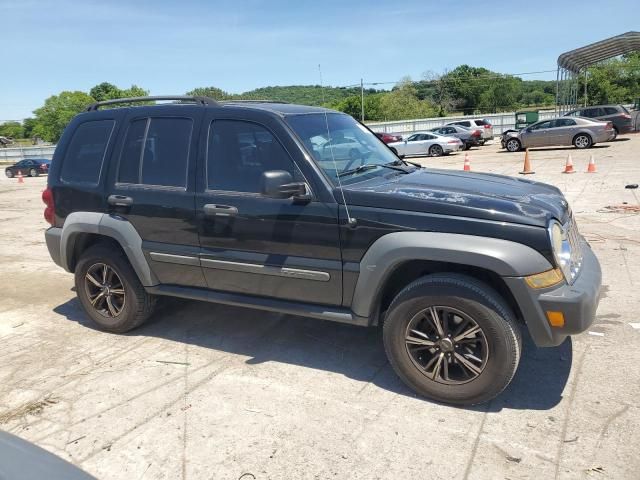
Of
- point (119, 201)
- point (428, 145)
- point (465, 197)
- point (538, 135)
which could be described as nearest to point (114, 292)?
point (119, 201)

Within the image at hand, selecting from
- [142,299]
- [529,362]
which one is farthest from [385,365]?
[142,299]

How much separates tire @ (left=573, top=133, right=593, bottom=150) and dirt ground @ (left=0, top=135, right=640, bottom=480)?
19323 millimetres

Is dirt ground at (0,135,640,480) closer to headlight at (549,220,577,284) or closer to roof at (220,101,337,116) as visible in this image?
headlight at (549,220,577,284)

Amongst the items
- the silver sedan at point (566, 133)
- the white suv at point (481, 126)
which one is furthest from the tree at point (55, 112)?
the silver sedan at point (566, 133)

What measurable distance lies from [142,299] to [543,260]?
3.27m

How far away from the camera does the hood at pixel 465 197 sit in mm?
3139

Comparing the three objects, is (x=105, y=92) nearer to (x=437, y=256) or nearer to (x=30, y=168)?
(x=30, y=168)

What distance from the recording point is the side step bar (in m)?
3.60

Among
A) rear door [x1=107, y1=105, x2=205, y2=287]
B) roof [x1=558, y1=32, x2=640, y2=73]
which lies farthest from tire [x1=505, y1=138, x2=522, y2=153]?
rear door [x1=107, y1=105, x2=205, y2=287]

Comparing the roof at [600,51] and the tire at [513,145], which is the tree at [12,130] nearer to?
the roof at [600,51]

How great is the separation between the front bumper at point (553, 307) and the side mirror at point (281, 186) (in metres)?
1.42

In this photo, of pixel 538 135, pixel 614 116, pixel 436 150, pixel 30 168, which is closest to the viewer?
pixel 538 135

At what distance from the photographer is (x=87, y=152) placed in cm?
464

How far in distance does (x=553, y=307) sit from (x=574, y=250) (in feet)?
2.28
